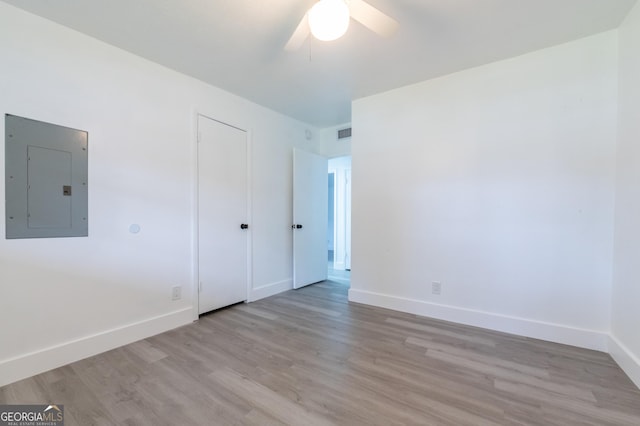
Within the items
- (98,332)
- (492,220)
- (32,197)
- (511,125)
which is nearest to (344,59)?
(511,125)

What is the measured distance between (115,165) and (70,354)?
1.50 metres

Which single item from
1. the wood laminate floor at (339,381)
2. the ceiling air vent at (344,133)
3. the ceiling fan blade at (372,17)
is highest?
the ceiling air vent at (344,133)

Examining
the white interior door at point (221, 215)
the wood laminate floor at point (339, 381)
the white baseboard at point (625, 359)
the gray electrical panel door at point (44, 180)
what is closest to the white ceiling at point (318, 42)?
the white interior door at point (221, 215)

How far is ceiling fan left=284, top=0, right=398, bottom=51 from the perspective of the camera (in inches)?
55.2

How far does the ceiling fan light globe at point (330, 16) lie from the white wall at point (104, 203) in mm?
1879

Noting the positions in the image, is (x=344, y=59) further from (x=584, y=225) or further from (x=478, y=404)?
(x=478, y=404)

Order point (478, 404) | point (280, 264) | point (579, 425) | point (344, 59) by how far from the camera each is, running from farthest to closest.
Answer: point (280, 264) < point (344, 59) < point (478, 404) < point (579, 425)

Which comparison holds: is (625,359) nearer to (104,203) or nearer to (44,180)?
(104,203)

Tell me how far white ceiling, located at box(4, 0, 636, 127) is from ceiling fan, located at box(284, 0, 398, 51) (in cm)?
42

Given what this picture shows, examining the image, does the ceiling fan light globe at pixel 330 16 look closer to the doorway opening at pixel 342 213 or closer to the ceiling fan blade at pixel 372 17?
the ceiling fan blade at pixel 372 17

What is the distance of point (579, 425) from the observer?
140 centimetres

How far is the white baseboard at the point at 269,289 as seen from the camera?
3.43m

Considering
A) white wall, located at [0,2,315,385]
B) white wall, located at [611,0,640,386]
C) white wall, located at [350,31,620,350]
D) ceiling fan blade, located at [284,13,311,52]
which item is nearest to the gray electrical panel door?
white wall, located at [0,2,315,385]

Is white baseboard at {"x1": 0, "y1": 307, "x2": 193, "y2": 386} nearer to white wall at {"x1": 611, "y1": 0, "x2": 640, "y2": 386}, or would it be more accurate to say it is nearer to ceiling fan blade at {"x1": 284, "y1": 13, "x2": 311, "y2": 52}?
ceiling fan blade at {"x1": 284, "y1": 13, "x2": 311, "y2": 52}
